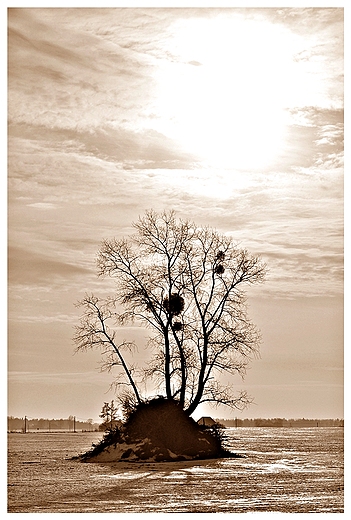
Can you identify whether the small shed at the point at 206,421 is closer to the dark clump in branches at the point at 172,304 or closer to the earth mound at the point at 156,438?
the earth mound at the point at 156,438

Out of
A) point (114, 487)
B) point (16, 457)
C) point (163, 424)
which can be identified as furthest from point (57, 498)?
point (16, 457)

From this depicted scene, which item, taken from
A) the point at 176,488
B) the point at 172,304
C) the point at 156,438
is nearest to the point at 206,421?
the point at 156,438

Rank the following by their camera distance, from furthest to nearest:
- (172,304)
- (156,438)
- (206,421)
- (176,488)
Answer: (206,421), (172,304), (156,438), (176,488)

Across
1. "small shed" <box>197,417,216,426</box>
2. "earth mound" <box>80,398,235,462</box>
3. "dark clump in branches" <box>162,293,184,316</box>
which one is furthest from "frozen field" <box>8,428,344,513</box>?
"dark clump in branches" <box>162,293,184,316</box>

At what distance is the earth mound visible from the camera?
50.3 feet

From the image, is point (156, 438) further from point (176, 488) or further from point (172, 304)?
point (176, 488)

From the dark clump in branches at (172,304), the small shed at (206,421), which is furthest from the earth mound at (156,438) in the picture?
the dark clump in branches at (172,304)

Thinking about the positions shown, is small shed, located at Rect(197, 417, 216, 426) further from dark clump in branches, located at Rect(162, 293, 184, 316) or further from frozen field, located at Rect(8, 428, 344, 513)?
dark clump in branches, located at Rect(162, 293, 184, 316)

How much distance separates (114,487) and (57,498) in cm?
87

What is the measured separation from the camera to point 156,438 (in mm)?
15375

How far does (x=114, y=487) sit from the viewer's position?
42.4 ft

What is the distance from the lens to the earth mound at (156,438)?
15.3m
